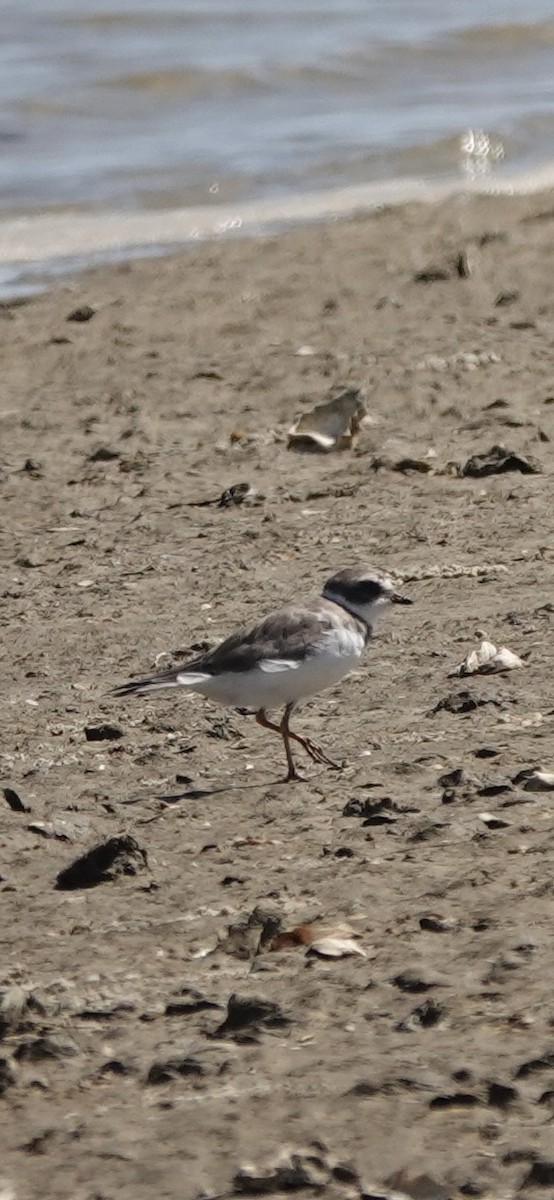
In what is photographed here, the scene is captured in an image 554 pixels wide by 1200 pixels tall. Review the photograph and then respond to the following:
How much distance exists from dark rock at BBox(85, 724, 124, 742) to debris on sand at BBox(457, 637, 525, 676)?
3.56ft

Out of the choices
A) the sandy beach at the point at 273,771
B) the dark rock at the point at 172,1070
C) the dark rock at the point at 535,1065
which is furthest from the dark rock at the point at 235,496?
the dark rock at the point at 535,1065

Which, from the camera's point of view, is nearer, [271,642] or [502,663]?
[271,642]

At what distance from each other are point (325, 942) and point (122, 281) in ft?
29.5

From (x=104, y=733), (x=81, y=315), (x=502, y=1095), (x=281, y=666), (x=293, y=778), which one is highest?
(x=502, y=1095)

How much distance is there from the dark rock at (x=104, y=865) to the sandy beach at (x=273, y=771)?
0.04 ft

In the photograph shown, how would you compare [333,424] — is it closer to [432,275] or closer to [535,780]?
[432,275]

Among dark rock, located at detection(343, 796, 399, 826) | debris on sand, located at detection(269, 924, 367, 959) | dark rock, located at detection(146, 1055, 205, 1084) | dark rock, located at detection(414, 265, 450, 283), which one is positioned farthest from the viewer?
dark rock, located at detection(414, 265, 450, 283)

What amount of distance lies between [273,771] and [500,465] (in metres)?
2.85

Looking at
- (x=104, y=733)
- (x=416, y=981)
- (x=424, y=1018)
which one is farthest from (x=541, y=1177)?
(x=104, y=733)

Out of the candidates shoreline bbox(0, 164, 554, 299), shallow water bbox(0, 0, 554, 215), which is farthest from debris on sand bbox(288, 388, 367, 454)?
shallow water bbox(0, 0, 554, 215)

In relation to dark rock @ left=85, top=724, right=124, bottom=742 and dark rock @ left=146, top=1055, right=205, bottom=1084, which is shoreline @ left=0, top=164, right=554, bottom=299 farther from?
dark rock @ left=146, top=1055, right=205, bottom=1084

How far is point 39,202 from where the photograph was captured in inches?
619

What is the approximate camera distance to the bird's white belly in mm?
6000

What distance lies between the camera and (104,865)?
5316 mm
